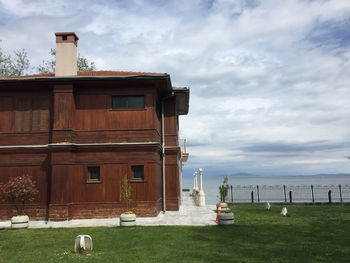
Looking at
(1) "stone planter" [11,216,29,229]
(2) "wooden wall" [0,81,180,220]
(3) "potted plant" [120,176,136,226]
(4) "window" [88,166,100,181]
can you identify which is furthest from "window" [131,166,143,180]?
(1) "stone planter" [11,216,29,229]

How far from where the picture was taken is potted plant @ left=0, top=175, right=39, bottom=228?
14678 millimetres

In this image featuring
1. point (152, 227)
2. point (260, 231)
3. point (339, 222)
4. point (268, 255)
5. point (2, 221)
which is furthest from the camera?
point (2, 221)

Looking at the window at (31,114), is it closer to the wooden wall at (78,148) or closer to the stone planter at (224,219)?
the wooden wall at (78,148)

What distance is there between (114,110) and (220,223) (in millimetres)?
8235

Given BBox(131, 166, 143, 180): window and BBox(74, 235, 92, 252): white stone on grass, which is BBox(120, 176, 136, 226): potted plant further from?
BBox(74, 235, 92, 252): white stone on grass

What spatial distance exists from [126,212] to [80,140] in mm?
4813

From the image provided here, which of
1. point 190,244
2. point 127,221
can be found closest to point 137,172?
point 127,221

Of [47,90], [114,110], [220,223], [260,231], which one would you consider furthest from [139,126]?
[260,231]

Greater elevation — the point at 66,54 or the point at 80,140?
the point at 66,54

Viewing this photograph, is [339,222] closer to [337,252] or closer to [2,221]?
[337,252]

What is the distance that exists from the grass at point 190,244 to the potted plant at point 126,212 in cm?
63

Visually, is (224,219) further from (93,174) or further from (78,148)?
(78,148)

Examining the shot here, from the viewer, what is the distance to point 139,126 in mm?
17641

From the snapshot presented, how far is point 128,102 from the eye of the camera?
59.0 feet
